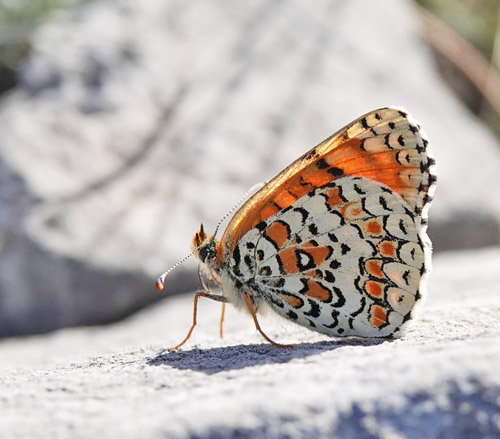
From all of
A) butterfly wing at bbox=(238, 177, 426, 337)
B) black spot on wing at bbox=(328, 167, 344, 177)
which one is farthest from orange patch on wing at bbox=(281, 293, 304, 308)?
black spot on wing at bbox=(328, 167, 344, 177)

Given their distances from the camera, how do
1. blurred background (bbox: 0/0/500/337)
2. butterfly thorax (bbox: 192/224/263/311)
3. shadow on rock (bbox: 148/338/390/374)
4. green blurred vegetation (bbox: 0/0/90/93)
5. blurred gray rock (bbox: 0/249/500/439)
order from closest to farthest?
blurred gray rock (bbox: 0/249/500/439) → shadow on rock (bbox: 148/338/390/374) → butterfly thorax (bbox: 192/224/263/311) → blurred background (bbox: 0/0/500/337) → green blurred vegetation (bbox: 0/0/90/93)

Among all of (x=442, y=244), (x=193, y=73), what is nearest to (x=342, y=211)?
(x=442, y=244)

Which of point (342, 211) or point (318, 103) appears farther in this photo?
point (318, 103)

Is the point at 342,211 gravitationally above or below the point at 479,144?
below

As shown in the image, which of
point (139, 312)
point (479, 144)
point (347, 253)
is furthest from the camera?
point (479, 144)

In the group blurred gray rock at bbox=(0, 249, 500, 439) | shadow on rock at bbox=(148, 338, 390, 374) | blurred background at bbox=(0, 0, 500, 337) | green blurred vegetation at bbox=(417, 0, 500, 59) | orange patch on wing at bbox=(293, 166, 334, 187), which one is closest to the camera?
blurred gray rock at bbox=(0, 249, 500, 439)

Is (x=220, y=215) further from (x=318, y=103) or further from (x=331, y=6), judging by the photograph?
(x=331, y=6)

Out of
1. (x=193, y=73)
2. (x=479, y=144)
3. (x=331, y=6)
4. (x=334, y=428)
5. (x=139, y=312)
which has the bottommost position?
(x=334, y=428)

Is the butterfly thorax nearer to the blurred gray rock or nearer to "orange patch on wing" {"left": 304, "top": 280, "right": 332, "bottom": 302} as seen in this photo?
"orange patch on wing" {"left": 304, "top": 280, "right": 332, "bottom": 302}
